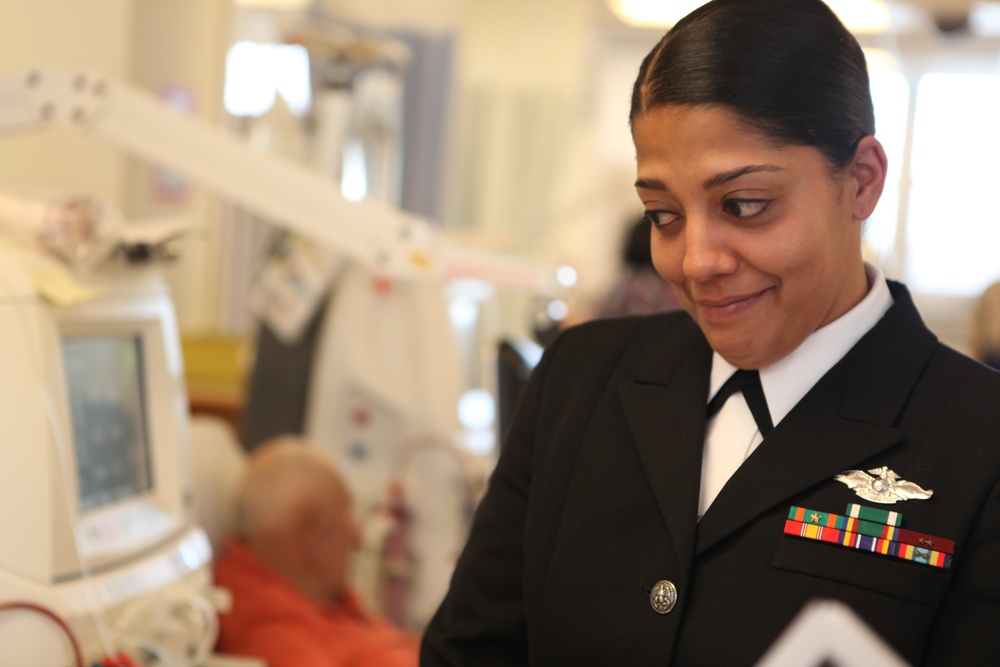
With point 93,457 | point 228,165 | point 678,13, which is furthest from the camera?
point 678,13

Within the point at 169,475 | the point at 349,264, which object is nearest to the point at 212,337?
the point at 349,264

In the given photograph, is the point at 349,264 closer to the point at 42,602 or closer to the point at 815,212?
the point at 42,602

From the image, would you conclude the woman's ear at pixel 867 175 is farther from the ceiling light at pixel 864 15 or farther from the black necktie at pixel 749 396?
the ceiling light at pixel 864 15

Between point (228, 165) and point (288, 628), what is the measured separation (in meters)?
0.87

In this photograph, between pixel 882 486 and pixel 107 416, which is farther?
pixel 107 416

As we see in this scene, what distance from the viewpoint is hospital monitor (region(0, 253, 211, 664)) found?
130 cm

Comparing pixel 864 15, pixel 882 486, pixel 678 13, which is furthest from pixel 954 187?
pixel 882 486

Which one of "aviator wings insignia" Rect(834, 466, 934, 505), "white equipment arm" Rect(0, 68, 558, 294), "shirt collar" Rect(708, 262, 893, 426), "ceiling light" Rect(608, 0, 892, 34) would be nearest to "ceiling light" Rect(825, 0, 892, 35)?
"ceiling light" Rect(608, 0, 892, 34)

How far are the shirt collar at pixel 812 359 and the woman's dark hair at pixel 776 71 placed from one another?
16 centimetres

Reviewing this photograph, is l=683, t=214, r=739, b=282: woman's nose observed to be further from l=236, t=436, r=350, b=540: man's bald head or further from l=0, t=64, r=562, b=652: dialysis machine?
l=236, t=436, r=350, b=540: man's bald head

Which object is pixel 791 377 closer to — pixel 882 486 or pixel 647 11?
pixel 882 486

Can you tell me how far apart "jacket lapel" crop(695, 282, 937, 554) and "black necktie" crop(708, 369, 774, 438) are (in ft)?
0.09

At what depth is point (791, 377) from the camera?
1.05 m

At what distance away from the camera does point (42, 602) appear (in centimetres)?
128
